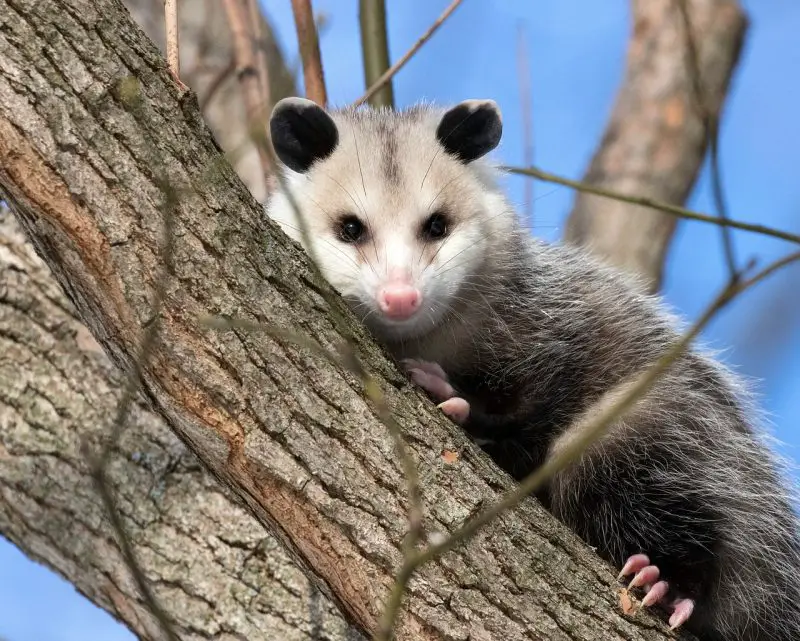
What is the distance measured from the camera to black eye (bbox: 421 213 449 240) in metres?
2.08

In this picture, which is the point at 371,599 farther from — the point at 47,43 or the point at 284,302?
the point at 47,43

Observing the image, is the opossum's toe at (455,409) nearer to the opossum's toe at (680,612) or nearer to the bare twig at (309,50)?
the opossum's toe at (680,612)

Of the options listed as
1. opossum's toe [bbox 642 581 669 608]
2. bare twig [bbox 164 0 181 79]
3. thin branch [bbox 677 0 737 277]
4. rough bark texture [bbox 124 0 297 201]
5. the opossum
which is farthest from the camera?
rough bark texture [bbox 124 0 297 201]

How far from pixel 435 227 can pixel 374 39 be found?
0.95 meters

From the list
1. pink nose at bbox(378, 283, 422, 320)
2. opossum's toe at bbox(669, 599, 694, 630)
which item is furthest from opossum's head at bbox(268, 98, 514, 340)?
opossum's toe at bbox(669, 599, 694, 630)

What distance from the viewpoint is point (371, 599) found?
5.21ft

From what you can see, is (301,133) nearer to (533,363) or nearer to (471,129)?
(471,129)

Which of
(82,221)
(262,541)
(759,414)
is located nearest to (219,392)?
(82,221)

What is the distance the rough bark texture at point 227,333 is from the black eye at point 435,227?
1.53 ft

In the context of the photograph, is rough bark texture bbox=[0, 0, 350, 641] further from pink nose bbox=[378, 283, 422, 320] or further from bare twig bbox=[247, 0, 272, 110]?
bare twig bbox=[247, 0, 272, 110]

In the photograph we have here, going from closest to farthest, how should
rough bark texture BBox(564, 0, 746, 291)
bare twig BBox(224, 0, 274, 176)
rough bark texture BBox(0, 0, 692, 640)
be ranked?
rough bark texture BBox(0, 0, 692, 640)
bare twig BBox(224, 0, 274, 176)
rough bark texture BBox(564, 0, 746, 291)

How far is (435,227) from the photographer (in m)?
2.12

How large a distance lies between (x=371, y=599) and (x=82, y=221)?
2.44 ft

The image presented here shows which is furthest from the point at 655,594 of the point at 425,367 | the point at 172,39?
the point at 172,39
